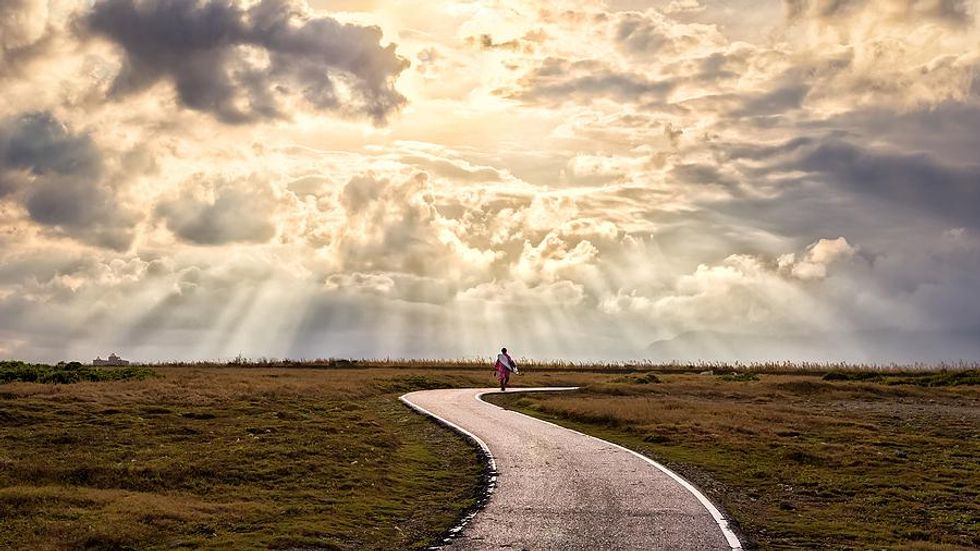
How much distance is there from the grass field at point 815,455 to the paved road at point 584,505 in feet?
4.51

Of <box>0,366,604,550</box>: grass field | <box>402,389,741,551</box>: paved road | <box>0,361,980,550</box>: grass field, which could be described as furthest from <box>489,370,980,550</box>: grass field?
<box>0,366,604,550</box>: grass field

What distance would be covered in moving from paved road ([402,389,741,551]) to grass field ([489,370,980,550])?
138 centimetres

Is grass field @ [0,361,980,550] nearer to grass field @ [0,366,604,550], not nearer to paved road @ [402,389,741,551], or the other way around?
grass field @ [0,366,604,550]

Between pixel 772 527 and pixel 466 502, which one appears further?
pixel 466 502

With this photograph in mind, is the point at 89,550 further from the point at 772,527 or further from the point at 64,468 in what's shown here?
the point at 772,527

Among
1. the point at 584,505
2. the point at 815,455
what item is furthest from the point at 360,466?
the point at 815,455

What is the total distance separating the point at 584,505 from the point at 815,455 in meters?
14.6

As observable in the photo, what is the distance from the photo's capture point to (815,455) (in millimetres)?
28531

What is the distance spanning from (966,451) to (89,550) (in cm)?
Answer: 3083

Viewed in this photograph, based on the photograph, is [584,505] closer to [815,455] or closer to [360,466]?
[360,466]

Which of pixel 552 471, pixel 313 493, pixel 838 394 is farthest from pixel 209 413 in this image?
pixel 838 394

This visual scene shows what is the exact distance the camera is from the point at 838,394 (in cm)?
6172

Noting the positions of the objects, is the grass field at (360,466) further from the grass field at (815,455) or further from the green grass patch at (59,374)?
the green grass patch at (59,374)

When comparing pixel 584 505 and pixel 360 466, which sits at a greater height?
pixel 584 505
